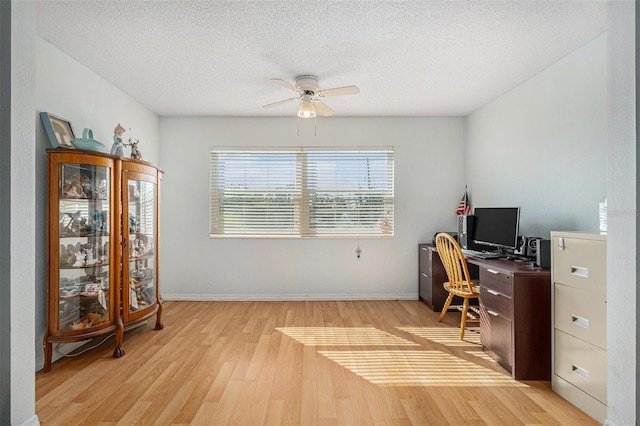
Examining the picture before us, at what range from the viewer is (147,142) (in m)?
4.41

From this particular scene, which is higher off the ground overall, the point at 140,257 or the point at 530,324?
the point at 140,257

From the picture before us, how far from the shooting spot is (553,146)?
121 inches

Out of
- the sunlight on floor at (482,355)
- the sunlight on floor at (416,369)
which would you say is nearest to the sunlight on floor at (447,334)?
the sunlight on floor at (482,355)

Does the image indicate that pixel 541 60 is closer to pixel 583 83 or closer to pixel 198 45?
pixel 583 83

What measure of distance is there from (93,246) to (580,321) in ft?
11.9

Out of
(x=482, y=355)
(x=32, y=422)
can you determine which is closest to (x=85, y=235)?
(x=32, y=422)

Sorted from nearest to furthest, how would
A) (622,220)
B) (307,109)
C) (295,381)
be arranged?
(622,220) < (295,381) < (307,109)

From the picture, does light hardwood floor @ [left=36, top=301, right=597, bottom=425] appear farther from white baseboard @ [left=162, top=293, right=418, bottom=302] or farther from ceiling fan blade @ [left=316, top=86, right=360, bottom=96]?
ceiling fan blade @ [left=316, top=86, right=360, bottom=96]

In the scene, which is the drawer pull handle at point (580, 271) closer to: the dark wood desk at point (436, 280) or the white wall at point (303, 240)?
the dark wood desk at point (436, 280)

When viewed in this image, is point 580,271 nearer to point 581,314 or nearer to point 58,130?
point 581,314

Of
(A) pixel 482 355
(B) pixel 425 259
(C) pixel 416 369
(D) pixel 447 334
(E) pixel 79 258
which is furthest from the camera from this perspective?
(B) pixel 425 259

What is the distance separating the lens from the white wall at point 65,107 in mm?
2668

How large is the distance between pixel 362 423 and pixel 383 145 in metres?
3.61

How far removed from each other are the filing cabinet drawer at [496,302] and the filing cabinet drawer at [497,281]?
0.03m
